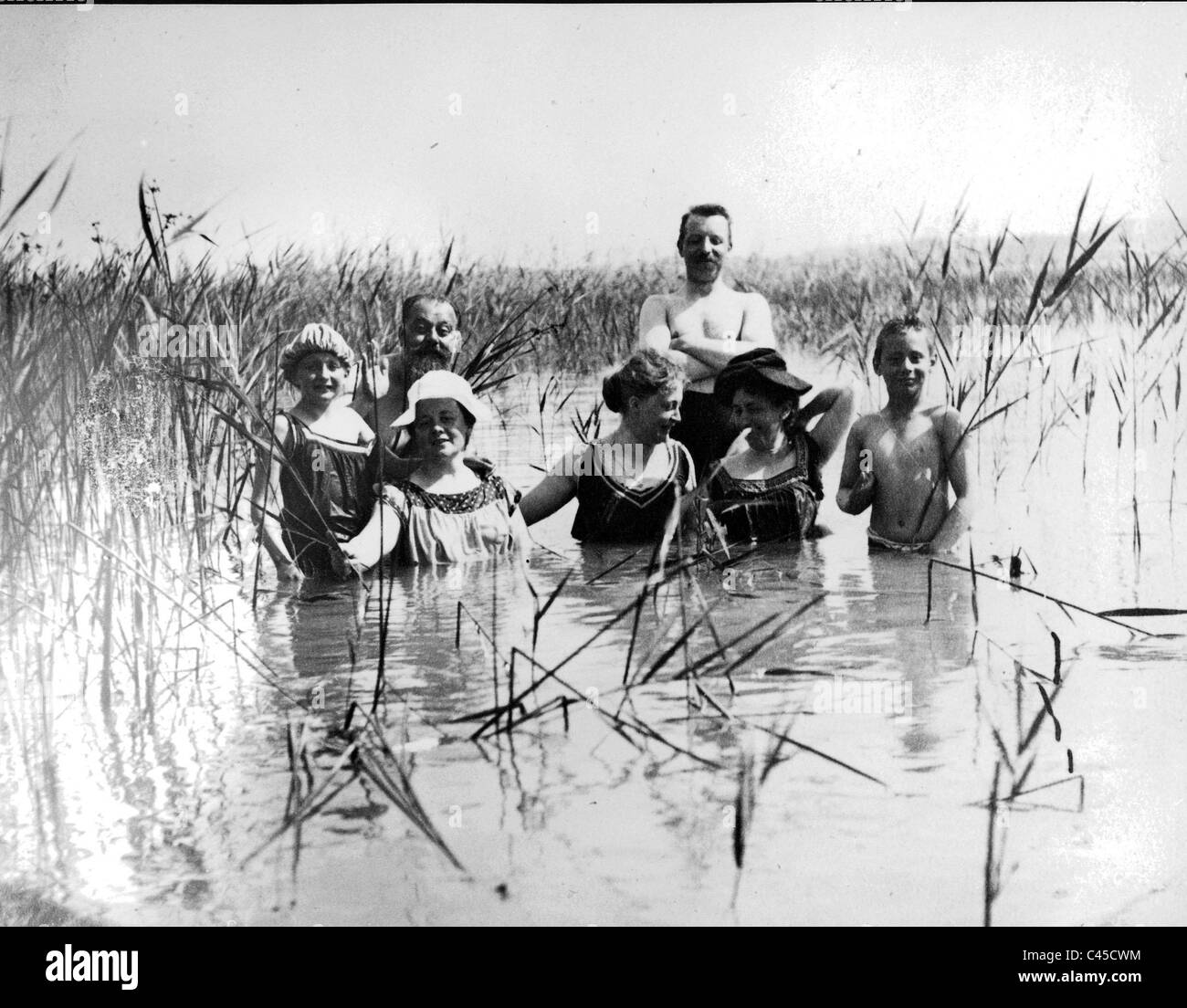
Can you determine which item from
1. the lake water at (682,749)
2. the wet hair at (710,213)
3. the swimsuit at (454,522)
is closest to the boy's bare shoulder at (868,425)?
the lake water at (682,749)

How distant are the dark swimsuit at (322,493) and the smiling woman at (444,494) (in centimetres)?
8

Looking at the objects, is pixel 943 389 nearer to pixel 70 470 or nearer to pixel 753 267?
pixel 753 267

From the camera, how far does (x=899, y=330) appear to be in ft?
13.9

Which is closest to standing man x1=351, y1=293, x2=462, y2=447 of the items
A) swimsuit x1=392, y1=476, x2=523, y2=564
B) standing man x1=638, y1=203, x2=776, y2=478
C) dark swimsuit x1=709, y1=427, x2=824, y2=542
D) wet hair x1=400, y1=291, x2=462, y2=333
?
wet hair x1=400, y1=291, x2=462, y2=333

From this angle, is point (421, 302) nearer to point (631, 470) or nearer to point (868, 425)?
point (631, 470)

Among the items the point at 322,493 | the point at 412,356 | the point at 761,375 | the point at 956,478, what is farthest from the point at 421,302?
the point at 956,478

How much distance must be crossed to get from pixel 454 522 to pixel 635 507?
533mm

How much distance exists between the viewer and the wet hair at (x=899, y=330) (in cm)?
421

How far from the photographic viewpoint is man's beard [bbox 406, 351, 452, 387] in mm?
4176

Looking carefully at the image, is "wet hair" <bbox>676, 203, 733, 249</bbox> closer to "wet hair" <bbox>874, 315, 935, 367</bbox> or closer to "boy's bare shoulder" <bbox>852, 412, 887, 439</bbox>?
"wet hair" <bbox>874, 315, 935, 367</bbox>

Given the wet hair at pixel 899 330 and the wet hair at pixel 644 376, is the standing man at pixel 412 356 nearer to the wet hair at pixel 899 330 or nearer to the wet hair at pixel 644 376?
the wet hair at pixel 644 376

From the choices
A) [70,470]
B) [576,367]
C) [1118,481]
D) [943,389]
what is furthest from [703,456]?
[70,470]

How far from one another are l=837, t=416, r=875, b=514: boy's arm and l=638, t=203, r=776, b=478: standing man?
0.35 m

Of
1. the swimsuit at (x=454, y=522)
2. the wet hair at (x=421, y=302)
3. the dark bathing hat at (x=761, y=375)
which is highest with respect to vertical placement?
the wet hair at (x=421, y=302)
